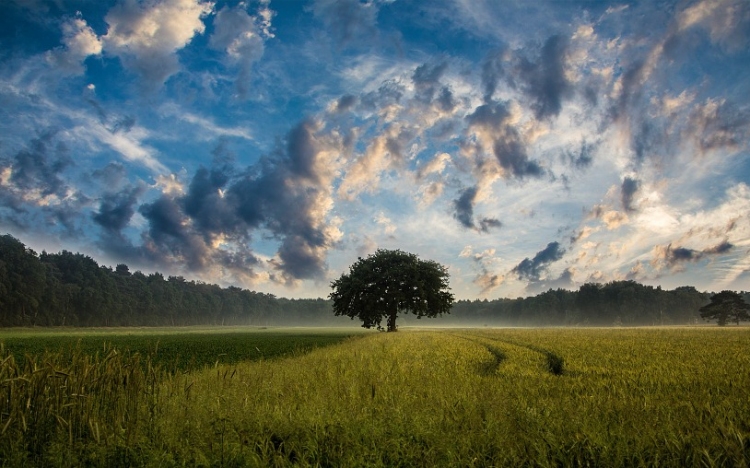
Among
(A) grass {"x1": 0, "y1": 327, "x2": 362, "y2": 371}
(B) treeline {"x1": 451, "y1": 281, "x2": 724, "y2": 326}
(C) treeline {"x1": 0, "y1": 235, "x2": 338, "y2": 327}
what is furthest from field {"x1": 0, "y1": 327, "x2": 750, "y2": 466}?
(B) treeline {"x1": 451, "y1": 281, "x2": 724, "y2": 326}

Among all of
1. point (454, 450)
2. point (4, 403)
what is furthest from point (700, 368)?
point (4, 403)

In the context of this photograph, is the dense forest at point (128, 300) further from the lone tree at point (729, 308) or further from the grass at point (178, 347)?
the grass at point (178, 347)

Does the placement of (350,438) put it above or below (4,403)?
below

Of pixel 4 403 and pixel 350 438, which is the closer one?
pixel 350 438

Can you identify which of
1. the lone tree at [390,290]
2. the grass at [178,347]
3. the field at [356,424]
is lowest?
the grass at [178,347]

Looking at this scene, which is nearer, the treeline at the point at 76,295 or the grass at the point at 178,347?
the grass at the point at 178,347

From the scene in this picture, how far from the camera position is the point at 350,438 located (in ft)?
20.2

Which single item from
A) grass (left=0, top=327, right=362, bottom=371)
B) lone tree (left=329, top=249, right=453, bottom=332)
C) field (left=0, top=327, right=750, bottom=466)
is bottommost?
grass (left=0, top=327, right=362, bottom=371)

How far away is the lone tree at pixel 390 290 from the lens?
6016 centimetres

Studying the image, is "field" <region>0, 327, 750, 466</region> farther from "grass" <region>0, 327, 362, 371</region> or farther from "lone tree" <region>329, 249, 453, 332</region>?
"lone tree" <region>329, 249, 453, 332</region>

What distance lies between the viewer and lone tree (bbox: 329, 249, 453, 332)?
60.2 m

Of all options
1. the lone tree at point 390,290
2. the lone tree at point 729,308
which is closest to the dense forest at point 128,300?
the lone tree at point 729,308

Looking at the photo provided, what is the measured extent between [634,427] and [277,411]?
19.1ft

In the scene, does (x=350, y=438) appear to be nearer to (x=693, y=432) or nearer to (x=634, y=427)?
(x=634, y=427)
